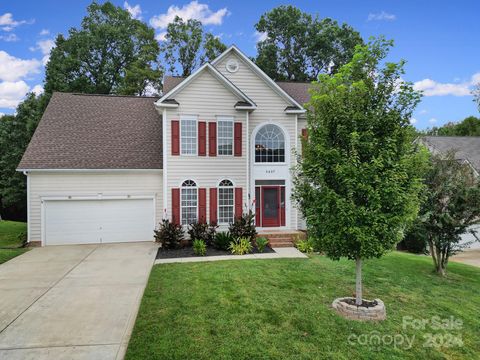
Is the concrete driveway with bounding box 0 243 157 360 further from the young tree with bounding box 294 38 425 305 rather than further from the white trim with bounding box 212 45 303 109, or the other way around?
the white trim with bounding box 212 45 303 109

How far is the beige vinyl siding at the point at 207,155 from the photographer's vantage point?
14.2 metres

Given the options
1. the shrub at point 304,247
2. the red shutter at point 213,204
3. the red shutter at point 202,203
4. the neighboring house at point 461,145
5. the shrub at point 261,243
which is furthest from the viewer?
the neighboring house at point 461,145

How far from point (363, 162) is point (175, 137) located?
975 centimetres

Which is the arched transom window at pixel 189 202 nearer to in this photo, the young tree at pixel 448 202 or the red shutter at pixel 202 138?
the red shutter at pixel 202 138

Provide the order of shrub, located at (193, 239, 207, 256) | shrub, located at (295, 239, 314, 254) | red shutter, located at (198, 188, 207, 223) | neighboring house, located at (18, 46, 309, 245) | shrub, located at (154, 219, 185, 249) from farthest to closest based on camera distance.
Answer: red shutter, located at (198, 188, 207, 223), neighboring house, located at (18, 46, 309, 245), shrub, located at (154, 219, 185, 249), shrub, located at (295, 239, 314, 254), shrub, located at (193, 239, 207, 256)

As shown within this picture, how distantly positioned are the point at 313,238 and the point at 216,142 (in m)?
8.80

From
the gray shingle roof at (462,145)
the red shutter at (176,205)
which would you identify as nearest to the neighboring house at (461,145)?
the gray shingle roof at (462,145)

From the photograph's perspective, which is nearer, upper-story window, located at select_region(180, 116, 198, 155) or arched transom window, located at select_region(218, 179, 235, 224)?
upper-story window, located at select_region(180, 116, 198, 155)

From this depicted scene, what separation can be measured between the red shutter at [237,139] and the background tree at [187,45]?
59.7 feet

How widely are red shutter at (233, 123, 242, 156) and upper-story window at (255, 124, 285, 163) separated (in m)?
1.23

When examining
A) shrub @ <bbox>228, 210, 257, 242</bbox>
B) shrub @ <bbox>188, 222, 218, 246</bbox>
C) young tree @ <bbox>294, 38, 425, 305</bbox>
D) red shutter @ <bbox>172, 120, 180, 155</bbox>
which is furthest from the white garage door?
young tree @ <bbox>294, 38, 425, 305</bbox>

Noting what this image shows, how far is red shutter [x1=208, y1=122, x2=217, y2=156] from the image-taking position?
47.9 feet

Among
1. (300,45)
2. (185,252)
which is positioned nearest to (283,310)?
(185,252)

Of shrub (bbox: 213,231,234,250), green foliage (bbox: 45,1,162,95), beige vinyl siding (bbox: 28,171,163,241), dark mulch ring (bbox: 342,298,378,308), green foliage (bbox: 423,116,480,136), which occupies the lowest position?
dark mulch ring (bbox: 342,298,378,308)
